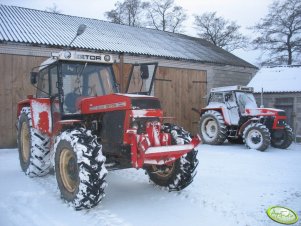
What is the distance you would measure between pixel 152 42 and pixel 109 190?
1018cm

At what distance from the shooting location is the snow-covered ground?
4316 millimetres

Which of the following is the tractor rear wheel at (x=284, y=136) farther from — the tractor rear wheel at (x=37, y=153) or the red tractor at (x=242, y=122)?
the tractor rear wheel at (x=37, y=153)

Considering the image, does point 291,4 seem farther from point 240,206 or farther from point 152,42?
point 240,206

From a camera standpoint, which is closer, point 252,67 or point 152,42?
point 152,42

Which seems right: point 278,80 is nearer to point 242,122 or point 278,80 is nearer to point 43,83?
point 242,122

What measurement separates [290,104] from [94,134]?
419 inches

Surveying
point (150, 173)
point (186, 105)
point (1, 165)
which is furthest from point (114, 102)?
point (186, 105)

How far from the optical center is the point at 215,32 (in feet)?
102

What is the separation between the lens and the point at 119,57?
12.1 m

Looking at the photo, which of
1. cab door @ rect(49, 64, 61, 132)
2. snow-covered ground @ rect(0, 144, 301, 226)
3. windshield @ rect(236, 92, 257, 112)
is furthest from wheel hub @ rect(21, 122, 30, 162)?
windshield @ rect(236, 92, 257, 112)

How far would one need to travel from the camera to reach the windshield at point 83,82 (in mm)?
5742

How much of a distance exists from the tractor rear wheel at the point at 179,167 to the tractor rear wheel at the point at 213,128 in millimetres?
6351

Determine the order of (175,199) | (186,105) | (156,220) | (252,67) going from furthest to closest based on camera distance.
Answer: (252,67), (186,105), (175,199), (156,220)

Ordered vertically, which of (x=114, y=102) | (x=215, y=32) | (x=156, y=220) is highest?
(x=215, y=32)
